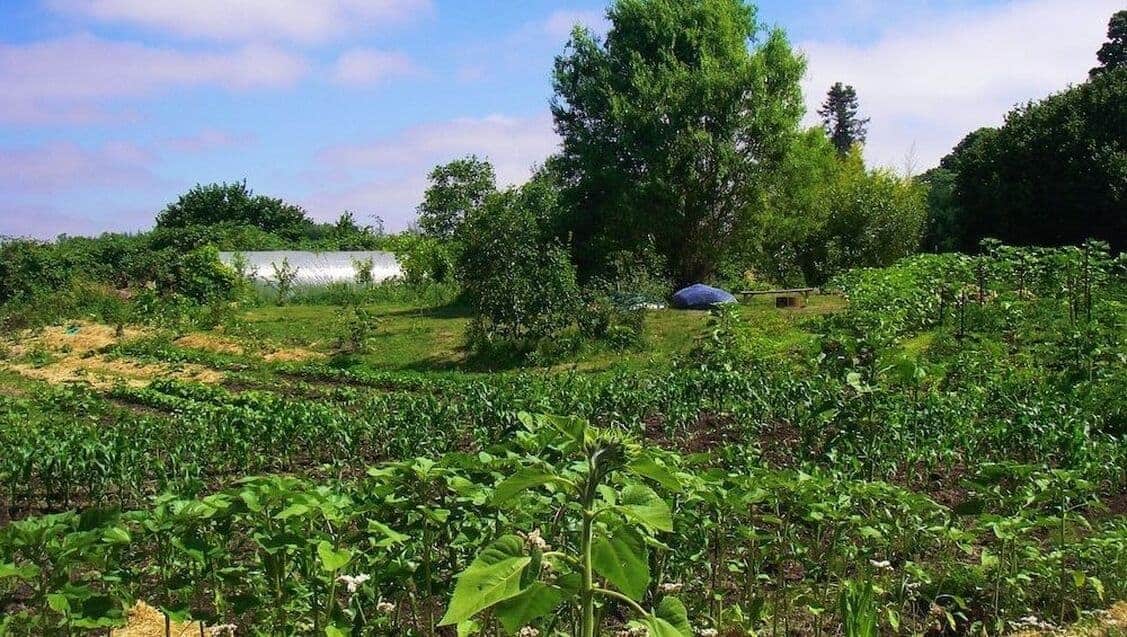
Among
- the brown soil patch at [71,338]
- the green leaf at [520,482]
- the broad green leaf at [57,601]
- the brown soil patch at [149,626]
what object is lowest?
the brown soil patch at [149,626]

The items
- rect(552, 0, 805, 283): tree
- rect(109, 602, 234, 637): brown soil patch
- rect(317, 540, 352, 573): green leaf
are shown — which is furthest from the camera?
rect(552, 0, 805, 283): tree

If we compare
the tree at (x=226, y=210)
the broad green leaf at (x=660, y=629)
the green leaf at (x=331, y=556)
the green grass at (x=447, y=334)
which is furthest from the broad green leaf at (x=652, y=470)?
the tree at (x=226, y=210)

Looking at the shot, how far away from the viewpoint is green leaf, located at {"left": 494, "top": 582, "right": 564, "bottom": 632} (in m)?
1.82

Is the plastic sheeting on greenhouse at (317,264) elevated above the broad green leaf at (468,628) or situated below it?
above

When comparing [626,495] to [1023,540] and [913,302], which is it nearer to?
[1023,540]

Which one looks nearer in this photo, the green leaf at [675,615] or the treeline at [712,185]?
the green leaf at [675,615]

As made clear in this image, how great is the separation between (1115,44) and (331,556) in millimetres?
46776

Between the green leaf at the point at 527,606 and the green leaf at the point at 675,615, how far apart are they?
9.0 inches

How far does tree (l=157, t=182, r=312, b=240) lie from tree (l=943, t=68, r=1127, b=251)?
27.6 m

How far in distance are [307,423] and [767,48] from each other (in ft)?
61.1

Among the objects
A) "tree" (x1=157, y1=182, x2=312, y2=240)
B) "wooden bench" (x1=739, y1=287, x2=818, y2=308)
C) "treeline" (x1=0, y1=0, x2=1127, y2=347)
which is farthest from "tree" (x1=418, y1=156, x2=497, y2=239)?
"tree" (x1=157, y1=182, x2=312, y2=240)

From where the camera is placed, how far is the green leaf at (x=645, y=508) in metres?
1.93

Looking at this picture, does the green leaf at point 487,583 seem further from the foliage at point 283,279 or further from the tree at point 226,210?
the tree at point 226,210

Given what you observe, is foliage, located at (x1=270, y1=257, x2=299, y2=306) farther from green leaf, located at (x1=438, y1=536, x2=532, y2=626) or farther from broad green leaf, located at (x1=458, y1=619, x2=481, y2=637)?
green leaf, located at (x1=438, y1=536, x2=532, y2=626)
